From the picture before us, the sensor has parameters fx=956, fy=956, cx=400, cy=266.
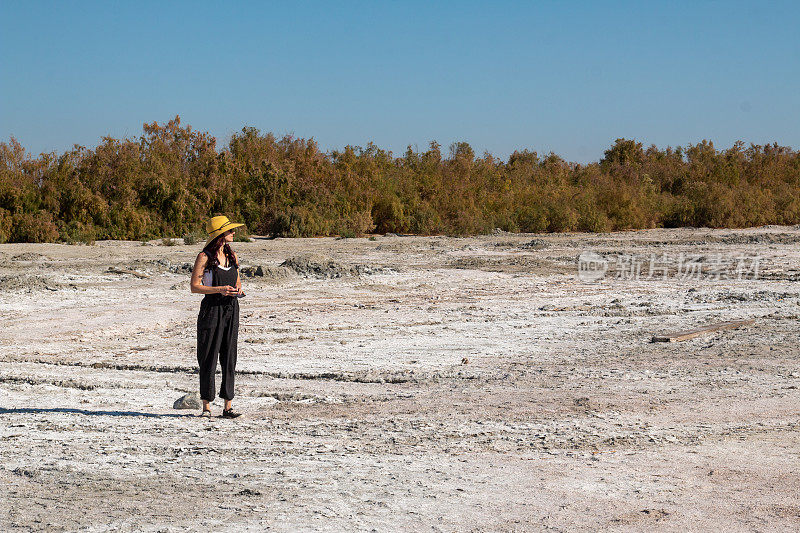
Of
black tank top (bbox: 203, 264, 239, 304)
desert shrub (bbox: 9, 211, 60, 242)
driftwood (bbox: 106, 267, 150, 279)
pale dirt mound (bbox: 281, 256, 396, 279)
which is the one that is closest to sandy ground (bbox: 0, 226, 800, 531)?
black tank top (bbox: 203, 264, 239, 304)

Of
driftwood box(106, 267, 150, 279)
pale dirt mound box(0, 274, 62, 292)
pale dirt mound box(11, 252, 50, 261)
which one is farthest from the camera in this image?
pale dirt mound box(11, 252, 50, 261)

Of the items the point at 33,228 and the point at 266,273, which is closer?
the point at 266,273

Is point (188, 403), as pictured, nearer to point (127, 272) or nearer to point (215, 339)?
point (215, 339)

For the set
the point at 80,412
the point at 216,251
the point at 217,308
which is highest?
the point at 216,251

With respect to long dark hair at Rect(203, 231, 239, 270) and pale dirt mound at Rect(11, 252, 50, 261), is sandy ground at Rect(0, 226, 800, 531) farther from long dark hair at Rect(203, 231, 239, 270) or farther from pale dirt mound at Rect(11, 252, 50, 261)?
pale dirt mound at Rect(11, 252, 50, 261)

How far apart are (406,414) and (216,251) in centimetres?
210

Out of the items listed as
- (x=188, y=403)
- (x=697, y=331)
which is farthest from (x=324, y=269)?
(x=188, y=403)

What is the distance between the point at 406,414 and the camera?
8.12 meters

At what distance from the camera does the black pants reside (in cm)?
775

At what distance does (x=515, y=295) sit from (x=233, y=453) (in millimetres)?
11496

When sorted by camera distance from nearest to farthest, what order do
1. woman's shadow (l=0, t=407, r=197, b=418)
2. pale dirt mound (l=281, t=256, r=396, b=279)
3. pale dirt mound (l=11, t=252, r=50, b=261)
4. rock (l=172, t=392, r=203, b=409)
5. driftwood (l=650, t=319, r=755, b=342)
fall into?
A: woman's shadow (l=0, t=407, r=197, b=418) < rock (l=172, t=392, r=203, b=409) < driftwood (l=650, t=319, r=755, b=342) < pale dirt mound (l=281, t=256, r=396, b=279) < pale dirt mound (l=11, t=252, r=50, b=261)

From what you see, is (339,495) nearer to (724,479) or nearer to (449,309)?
(724,479)

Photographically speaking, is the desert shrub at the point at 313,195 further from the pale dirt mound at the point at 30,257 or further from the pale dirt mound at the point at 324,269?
the pale dirt mound at the point at 324,269

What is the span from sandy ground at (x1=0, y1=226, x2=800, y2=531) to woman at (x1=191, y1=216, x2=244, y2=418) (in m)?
0.34
